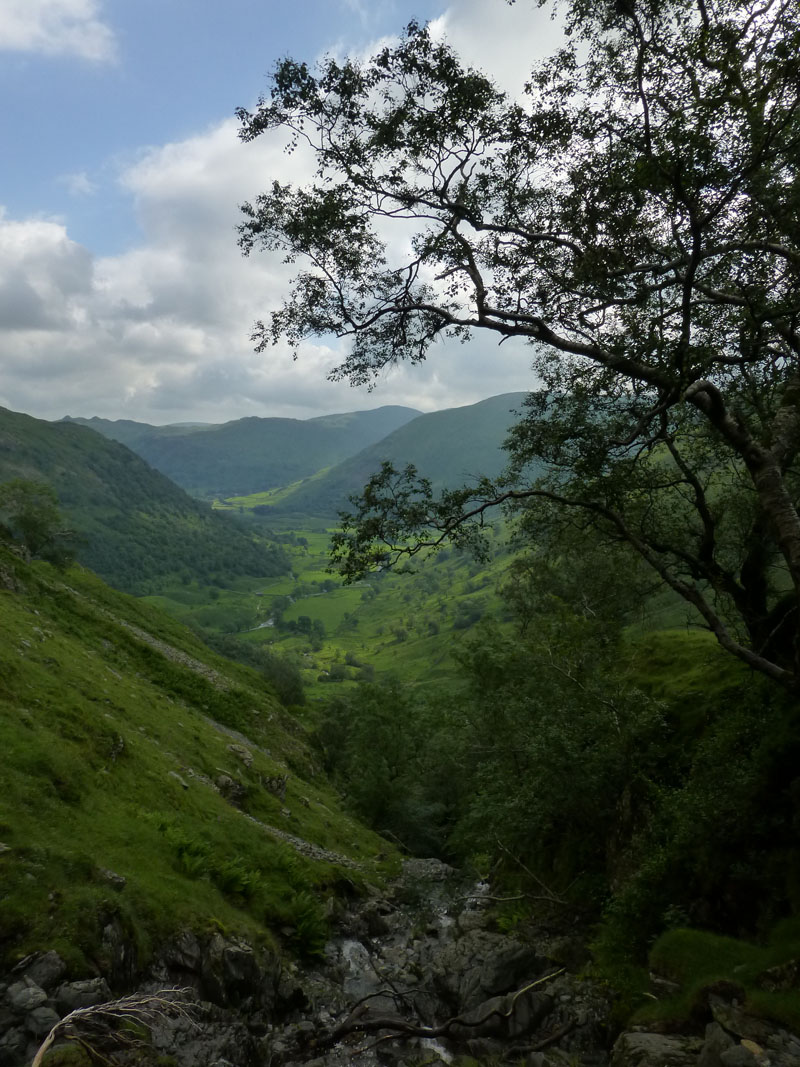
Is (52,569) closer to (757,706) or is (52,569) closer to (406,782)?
(406,782)

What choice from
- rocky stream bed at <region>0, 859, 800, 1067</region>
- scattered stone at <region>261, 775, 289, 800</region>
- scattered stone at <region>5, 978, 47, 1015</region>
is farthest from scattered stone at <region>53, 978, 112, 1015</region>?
scattered stone at <region>261, 775, 289, 800</region>

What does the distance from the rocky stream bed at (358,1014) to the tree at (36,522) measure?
57.3m

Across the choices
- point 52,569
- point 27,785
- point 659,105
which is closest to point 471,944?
→ point 27,785

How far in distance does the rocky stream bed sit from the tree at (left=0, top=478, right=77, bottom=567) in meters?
57.3

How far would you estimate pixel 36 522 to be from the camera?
211 feet

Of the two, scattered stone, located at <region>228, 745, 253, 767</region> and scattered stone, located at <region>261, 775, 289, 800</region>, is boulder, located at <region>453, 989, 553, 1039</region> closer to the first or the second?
scattered stone, located at <region>261, 775, 289, 800</region>

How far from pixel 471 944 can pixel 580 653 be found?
39.8 ft

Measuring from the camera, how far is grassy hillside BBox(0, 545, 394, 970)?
15.4 metres

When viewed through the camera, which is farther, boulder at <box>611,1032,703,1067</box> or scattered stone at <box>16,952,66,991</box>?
scattered stone at <box>16,952,66,991</box>

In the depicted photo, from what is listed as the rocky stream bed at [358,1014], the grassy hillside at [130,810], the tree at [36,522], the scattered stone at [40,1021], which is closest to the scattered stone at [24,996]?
the rocky stream bed at [358,1014]

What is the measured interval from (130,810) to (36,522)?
53079mm

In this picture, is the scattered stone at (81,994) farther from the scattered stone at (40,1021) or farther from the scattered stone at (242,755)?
the scattered stone at (242,755)

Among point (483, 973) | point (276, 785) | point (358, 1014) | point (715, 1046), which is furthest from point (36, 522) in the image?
point (715, 1046)

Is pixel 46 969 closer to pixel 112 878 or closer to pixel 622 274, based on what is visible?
pixel 112 878
